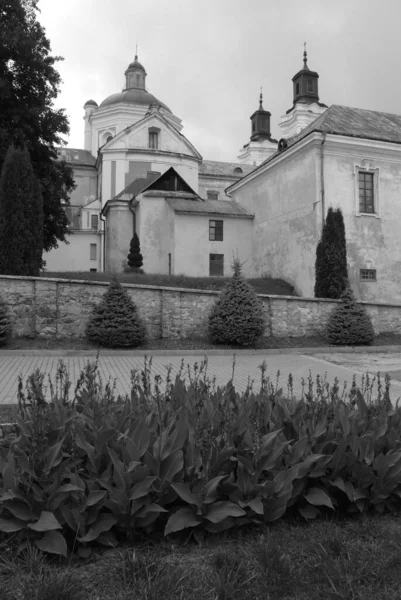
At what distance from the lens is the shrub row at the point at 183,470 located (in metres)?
2.91

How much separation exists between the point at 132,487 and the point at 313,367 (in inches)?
395

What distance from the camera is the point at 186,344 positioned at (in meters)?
15.6

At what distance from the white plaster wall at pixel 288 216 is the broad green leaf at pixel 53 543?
21.8 metres

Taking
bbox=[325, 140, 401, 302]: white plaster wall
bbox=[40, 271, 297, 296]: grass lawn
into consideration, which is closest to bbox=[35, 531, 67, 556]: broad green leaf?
bbox=[40, 271, 297, 296]: grass lawn

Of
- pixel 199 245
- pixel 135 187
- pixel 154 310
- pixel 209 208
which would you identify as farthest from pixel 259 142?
pixel 154 310

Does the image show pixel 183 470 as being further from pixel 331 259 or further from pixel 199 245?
pixel 199 245

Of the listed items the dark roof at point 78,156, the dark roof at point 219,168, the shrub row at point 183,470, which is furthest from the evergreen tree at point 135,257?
the dark roof at point 78,156

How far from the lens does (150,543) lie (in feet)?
9.86

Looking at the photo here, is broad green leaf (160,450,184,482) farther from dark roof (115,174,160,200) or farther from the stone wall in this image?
dark roof (115,174,160,200)

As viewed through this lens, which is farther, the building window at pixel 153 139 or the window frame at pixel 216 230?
the building window at pixel 153 139

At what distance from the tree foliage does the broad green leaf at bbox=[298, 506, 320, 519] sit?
2138cm

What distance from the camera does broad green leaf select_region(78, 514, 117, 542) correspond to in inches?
110

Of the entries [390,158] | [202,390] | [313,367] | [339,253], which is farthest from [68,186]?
[202,390]

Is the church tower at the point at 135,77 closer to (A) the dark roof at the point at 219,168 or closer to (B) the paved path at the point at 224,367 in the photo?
(A) the dark roof at the point at 219,168
